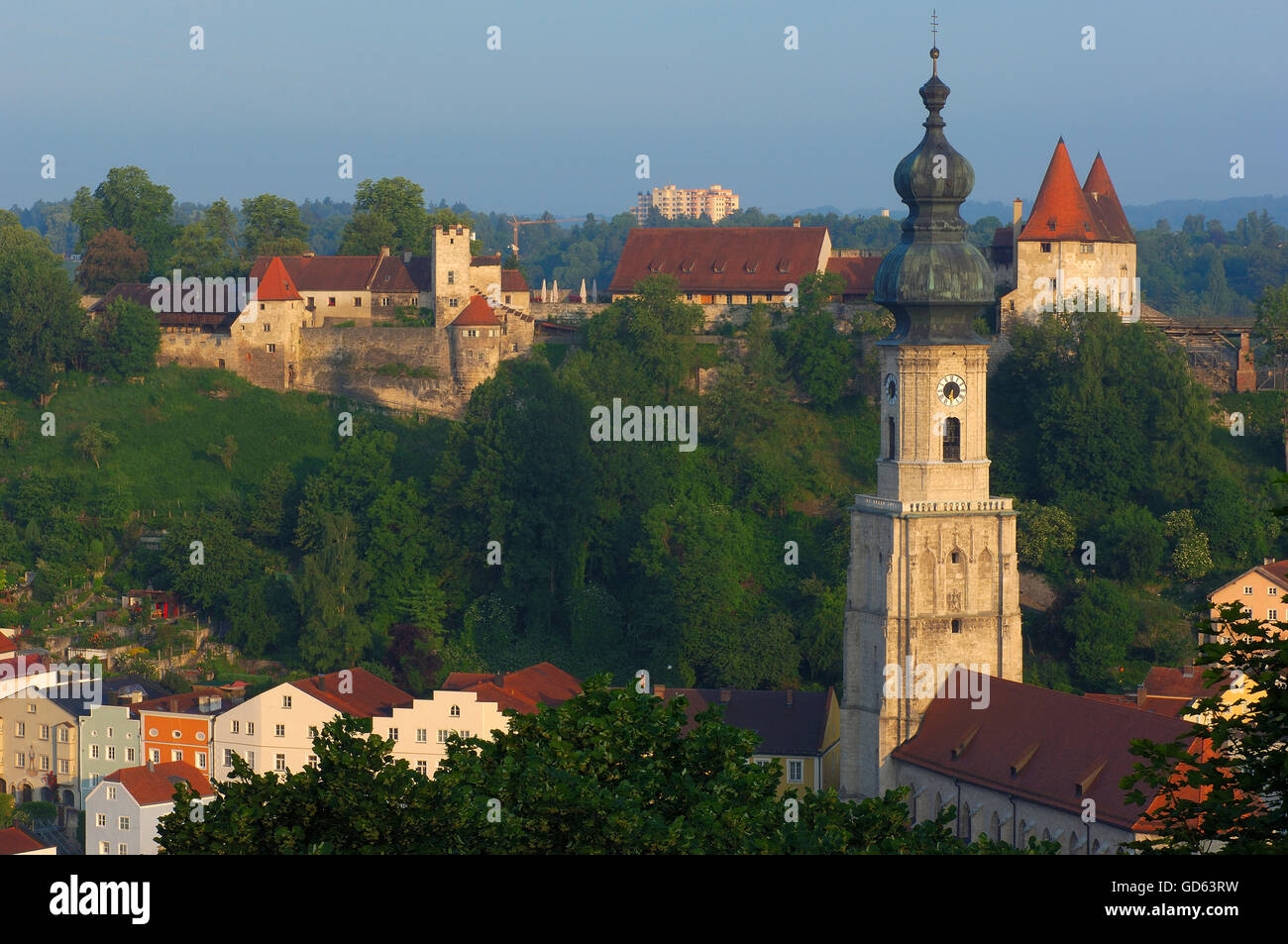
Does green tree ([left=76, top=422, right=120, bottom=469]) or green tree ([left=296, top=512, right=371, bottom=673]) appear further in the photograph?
green tree ([left=76, top=422, right=120, bottom=469])

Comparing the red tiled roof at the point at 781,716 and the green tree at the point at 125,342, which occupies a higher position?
the green tree at the point at 125,342

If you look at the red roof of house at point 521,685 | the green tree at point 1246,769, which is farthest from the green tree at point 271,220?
the green tree at point 1246,769

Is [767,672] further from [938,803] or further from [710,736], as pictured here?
[710,736]

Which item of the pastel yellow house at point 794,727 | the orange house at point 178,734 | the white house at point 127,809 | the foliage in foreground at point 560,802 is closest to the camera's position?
the foliage in foreground at point 560,802

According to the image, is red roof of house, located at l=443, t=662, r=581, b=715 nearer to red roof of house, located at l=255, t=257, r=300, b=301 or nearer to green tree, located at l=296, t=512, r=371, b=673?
green tree, located at l=296, t=512, r=371, b=673

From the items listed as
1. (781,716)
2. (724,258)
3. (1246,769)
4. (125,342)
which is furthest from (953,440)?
(125,342)

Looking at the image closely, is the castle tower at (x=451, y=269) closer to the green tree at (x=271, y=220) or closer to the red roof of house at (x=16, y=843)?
the green tree at (x=271, y=220)

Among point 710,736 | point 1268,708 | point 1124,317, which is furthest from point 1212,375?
point 1268,708

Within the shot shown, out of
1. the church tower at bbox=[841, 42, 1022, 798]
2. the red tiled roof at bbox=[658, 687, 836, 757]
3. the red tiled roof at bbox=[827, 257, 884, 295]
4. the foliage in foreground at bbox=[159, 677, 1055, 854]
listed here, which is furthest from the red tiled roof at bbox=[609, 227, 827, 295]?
the foliage in foreground at bbox=[159, 677, 1055, 854]
